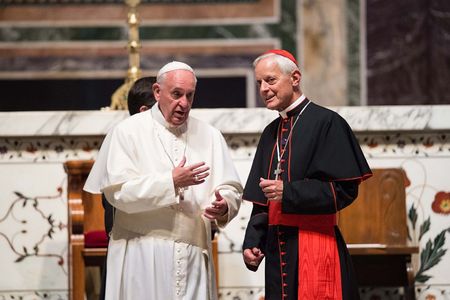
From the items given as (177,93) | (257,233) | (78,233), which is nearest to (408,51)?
(78,233)

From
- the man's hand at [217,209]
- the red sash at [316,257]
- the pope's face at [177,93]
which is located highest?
the pope's face at [177,93]

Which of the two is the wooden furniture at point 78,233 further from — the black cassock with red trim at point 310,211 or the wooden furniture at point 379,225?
the wooden furniture at point 379,225

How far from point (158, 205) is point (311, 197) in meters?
0.72

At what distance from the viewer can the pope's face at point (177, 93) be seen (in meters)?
5.39

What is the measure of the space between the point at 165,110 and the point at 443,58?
442 cm

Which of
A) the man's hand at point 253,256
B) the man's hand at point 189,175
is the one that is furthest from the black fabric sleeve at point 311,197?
the man's hand at point 189,175

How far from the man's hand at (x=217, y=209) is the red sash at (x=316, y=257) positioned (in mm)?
268

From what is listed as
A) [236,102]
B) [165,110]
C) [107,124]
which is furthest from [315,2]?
[165,110]

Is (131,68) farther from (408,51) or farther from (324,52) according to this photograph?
(408,51)

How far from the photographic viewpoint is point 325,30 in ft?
31.0

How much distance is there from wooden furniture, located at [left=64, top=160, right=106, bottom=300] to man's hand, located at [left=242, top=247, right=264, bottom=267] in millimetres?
1224

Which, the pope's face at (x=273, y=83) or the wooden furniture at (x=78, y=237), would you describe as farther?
the wooden furniture at (x=78, y=237)

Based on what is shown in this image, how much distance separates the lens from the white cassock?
17.4ft

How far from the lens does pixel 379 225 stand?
6832mm
